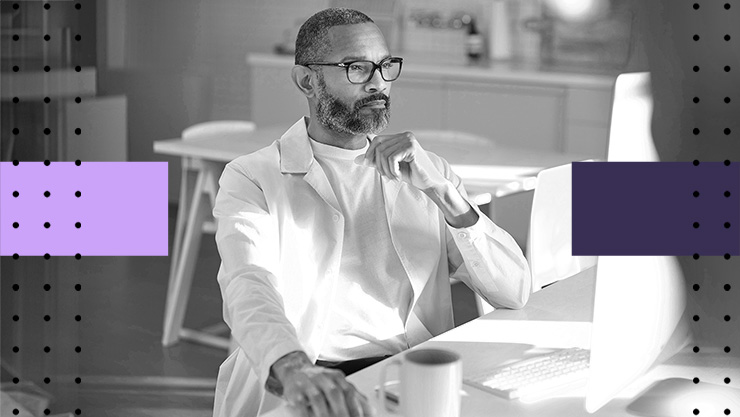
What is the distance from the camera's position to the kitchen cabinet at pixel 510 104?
4.12m

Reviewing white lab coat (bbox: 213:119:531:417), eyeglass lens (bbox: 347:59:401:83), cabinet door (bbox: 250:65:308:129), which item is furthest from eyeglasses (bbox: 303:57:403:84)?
cabinet door (bbox: 250:65:308:129)

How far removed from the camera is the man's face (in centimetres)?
150

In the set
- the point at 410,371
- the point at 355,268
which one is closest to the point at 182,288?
the point at 355,268

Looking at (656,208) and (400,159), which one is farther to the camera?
(400,159)

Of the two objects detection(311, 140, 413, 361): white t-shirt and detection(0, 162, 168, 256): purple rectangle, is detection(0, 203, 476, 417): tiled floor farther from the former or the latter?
detection(311, 140, 413, 361): white t-shirt

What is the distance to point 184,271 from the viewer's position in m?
3.12

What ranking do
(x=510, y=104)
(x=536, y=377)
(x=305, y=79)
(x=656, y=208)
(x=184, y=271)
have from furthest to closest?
1. (x=510, y=104)
2. (x=184, y=271)
3. (x=305, y=79)
4. (x=536, y=377)
5. (x=656, y=208)

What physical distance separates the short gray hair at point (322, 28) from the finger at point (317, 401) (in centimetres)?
73

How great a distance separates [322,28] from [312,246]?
34 centimetres

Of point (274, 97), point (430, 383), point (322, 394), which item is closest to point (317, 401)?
point (322, 394)

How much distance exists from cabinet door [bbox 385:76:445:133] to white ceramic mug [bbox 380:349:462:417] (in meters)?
3.64

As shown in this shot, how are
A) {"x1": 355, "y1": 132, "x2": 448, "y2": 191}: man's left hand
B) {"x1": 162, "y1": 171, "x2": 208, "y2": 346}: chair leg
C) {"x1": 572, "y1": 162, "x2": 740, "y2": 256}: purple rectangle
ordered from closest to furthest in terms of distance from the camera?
1. {"x1": 572, "y1": 162, "x2": 740, "y2": 256}: purple rectangle
2. {"x1": 355, "y1": 132, "x2": 448, "y2": 191}: man's left hand
3. {"x1": 162, "y1": 171, "x2": 208, "y2": 346}: chair leg

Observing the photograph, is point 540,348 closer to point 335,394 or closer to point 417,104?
point 335,394

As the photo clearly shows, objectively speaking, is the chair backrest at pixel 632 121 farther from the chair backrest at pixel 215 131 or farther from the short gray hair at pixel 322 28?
the chair backrest at pixel 215 131
